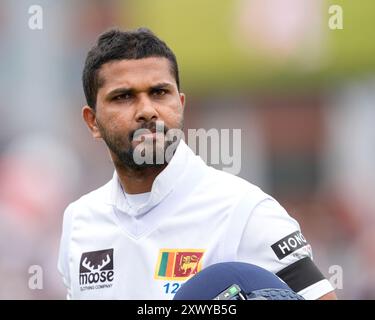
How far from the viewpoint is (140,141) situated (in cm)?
321

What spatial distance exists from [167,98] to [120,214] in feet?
1.35

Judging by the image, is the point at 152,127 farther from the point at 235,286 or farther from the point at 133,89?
the point at 235,286

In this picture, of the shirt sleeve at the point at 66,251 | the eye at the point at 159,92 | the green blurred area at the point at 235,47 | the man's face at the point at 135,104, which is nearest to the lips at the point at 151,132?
the man's face at the point at 135,104

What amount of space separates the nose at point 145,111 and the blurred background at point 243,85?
5.10 meters

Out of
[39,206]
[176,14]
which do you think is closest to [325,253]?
[39,206]

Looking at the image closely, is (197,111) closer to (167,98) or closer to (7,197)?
(7,197)

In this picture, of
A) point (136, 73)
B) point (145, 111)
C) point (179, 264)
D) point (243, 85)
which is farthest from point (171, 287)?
point (243, 85)

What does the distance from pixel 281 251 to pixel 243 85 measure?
6.87 meters

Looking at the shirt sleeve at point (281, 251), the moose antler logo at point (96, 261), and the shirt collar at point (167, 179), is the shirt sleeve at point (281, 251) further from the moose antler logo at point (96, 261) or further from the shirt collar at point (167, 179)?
the moose antler logo at point (96, 261)

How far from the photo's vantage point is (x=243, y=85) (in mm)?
9797

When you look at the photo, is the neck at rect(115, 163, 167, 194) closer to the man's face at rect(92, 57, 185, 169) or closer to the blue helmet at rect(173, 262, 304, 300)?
the man's face at rect(92, 57, 185, 169)

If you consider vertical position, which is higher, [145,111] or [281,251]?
[145,111]

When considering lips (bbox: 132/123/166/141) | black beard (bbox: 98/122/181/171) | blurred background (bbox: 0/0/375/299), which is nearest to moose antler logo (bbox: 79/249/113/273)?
black beard (bbox: 98/122/181/171)

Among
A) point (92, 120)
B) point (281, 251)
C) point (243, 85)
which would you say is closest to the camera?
point (281, 251)
